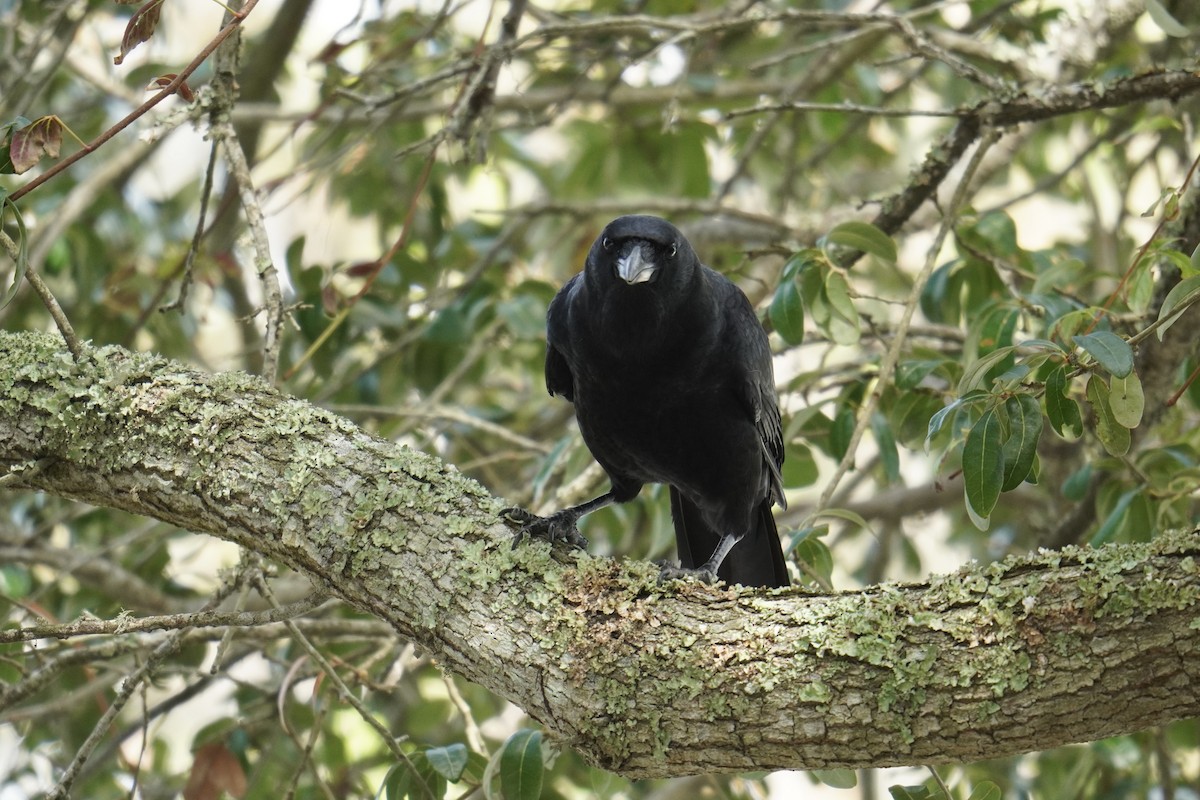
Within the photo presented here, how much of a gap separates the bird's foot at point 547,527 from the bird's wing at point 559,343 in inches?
23.2

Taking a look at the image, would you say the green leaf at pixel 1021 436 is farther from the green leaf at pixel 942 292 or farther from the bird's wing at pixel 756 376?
the green leaf at pixel 942 292

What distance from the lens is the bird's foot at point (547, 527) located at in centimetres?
213

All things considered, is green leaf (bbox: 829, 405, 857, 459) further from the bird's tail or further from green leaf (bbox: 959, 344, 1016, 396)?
green leaf (bbox: 959, 344, 1016, 396)

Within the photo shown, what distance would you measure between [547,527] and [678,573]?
36 centimetres

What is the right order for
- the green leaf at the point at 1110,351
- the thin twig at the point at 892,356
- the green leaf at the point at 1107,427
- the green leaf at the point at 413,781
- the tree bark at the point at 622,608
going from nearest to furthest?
1. the tree bark at the point at 622,608
2. the green leaf at the point at 1110,351
3. the green leaf at the point at 1107,427
4. the green leaf at the point at 413,781
5. the thin twig at the point at 892,356

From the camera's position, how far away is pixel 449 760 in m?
2.38

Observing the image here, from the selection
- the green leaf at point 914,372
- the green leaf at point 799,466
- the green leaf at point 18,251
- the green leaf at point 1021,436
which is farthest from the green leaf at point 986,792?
the green leaf at point 18,251

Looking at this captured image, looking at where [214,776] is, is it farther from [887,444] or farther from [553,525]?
[887,444]

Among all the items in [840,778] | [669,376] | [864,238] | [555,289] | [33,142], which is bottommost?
→ [840,778]

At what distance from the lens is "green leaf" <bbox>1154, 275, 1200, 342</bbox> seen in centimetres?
192

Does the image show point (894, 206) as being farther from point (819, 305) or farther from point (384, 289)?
point (384, 289)

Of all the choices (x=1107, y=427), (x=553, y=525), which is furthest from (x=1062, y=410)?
(x=553, y=525)

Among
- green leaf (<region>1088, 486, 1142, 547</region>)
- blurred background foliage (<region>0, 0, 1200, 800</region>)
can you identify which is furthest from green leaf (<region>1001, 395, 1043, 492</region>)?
green leaf (<region>1088, 486, 1142, 547</region>)

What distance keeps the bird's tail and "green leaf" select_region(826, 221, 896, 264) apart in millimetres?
900
